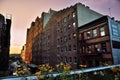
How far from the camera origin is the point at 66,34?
2417 cm

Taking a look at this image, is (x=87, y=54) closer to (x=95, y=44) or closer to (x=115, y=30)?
(x=95, y=44)

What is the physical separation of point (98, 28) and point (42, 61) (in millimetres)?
23630

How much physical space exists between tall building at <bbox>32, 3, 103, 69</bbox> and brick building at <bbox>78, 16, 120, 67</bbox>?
260 centimetres

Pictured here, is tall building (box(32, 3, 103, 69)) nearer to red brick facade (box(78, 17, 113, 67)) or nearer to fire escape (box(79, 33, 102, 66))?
fire escape (box(79, 33, 102, 66))

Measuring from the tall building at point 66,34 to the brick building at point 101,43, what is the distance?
260 cm

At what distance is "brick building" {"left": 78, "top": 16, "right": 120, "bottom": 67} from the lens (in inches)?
571

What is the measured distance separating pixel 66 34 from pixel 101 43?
9911 millimetres

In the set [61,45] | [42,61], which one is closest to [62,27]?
[61,45]

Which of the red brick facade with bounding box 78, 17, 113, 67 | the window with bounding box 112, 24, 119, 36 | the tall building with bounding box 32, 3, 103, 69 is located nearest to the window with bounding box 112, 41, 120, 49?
the red brick facade with bounding box 78, 17, 113, 67

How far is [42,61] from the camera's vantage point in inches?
1366

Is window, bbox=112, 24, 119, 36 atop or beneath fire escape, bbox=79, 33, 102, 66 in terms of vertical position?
atop

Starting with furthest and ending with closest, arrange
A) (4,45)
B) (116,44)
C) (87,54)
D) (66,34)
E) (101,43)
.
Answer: (66,34)
(87,54)
(101,43)
(116,44)
(4,45)

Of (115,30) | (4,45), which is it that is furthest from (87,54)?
(4,45)

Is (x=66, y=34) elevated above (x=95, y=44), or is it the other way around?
(x=66, y=34)
